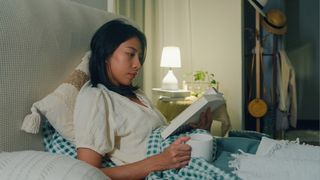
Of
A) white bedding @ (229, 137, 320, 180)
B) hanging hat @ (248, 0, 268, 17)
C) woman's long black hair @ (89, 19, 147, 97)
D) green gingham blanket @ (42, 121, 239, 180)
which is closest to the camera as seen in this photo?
white bedding @ (229, 137, 320, 180)

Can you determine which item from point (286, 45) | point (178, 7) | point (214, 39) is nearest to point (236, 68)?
point (214, 39)

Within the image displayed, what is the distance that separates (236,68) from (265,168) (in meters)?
2.34

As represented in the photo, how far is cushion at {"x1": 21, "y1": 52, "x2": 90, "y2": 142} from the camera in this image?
971mm

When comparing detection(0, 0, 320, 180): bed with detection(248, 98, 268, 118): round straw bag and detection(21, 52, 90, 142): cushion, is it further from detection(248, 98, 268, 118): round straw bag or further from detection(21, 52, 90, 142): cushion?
detection(248, 98, 268, 118): round straw bag

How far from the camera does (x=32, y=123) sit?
37.9 inches

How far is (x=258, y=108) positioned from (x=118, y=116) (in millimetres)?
2381

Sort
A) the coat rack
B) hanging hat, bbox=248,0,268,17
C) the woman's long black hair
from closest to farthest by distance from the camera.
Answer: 1. the woman's long black hair
2. hanging hat, bbox=248,0,268,17
3. the coat rack

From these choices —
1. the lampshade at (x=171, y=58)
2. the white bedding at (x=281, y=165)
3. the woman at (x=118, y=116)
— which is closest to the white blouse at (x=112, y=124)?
the woman at (x=118, y=116)

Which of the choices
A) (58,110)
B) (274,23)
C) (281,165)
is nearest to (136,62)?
(58,110)

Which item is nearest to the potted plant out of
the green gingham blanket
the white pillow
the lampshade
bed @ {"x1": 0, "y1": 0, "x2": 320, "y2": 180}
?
the lampshade

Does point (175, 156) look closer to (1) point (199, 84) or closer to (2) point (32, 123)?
(2) point (32, 123)

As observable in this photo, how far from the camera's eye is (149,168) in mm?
961

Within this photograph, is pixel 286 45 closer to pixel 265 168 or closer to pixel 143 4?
pixel 143 4

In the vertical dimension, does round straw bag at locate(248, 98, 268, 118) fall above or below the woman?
below
